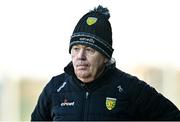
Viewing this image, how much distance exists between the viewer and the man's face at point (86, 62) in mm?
6223

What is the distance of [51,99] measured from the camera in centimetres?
645

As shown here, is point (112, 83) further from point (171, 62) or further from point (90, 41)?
point (171, 62)

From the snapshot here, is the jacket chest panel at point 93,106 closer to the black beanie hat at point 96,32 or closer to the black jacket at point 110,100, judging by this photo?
the black jacket at point 110,100

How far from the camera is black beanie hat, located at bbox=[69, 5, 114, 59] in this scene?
6312 millimetres

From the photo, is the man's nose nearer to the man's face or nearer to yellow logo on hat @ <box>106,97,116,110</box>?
the man's face

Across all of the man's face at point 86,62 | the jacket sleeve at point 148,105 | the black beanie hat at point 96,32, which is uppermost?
the black beanie hat at point 96,32

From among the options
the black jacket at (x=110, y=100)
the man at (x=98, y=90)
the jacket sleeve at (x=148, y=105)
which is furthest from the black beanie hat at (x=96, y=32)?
the jacket sleeve at (x=148, y=105)

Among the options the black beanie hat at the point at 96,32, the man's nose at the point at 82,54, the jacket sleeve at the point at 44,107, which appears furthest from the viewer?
the jacket sleeve at the point at 44,107

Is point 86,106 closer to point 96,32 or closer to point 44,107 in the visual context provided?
point 44,107

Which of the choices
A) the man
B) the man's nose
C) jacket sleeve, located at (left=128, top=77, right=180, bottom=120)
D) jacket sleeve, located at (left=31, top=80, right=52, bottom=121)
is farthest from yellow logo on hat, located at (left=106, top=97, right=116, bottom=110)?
jacket sleeve, located at (left=31, top=80, right=52, bottom=121)

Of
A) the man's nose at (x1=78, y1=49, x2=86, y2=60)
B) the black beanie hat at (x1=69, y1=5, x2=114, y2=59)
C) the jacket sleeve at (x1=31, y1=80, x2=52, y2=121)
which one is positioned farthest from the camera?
the jacket sleeve at (x1=31, y1=80, x2=52, y2=121)

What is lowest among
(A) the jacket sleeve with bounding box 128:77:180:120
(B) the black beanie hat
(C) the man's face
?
(A) the jacket sleeve with bounding box 128:77:180:120

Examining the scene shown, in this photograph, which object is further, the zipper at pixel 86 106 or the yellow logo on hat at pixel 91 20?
the yellow logo on hat at pixel 91 20

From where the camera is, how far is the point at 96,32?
6.39 meters
